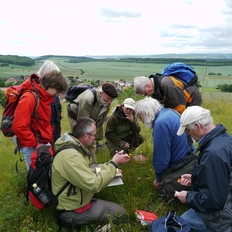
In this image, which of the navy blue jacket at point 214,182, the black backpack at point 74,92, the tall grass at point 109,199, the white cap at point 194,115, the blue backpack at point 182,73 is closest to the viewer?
the navy blue jacket at point 214,182

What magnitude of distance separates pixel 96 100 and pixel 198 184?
2.61m

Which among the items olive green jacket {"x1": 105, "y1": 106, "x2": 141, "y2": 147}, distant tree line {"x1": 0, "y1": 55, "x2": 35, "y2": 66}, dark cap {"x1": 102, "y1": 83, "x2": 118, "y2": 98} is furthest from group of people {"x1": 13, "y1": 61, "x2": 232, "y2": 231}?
distant tree line {"x1": 0, "y1": 55, "x2": 35, "y2": 66}

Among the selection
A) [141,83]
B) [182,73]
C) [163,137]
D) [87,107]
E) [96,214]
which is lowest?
[96,214]

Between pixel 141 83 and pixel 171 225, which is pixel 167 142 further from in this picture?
pixel 141 83

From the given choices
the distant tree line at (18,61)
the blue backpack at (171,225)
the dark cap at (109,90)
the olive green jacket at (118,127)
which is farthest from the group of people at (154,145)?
the distant tree line at (18,61)

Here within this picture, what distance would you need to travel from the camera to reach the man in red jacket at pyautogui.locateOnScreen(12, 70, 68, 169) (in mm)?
3549

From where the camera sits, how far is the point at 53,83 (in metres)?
3.64

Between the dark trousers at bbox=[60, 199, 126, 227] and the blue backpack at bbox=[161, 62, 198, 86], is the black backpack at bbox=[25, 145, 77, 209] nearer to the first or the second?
the dark trousers at bbox=[60, 199, 126, 227]

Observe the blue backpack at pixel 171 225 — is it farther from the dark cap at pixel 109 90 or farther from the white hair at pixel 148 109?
the dark cap at pixel 109 90

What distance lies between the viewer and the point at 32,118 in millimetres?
3754

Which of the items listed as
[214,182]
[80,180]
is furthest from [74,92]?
[214,182]

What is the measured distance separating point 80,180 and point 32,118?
1.37m

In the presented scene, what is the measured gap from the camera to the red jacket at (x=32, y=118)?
11.6 feet

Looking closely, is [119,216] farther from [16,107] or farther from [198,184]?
[16,107]
